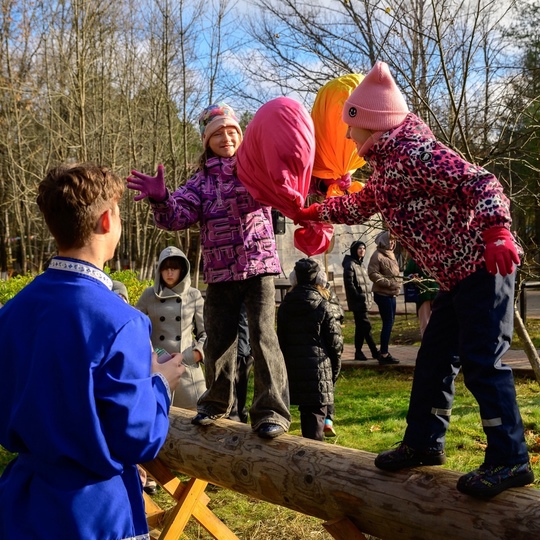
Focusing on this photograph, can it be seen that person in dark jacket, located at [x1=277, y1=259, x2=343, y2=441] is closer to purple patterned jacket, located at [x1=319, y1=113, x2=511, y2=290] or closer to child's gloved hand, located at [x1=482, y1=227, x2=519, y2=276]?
purple patterned jacket, located at [x1=319, y1=113, x2=511, y2=290]

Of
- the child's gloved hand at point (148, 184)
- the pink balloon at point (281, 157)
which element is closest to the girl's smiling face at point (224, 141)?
the pink balloon at point (281, 157)

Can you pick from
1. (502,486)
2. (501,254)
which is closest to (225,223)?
(501,254)

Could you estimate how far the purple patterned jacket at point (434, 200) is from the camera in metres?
2.41

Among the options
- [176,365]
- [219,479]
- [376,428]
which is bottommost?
A: [376,428]

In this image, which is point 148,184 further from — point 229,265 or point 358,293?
point 358,293

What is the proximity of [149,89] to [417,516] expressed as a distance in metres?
14.0

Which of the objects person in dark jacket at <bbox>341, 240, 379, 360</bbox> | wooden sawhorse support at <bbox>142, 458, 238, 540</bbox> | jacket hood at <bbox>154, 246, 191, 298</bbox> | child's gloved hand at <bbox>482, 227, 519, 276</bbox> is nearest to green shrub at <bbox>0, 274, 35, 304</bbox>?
person in dark jacket at <bbox>341, 240, 379, 360</bbox>

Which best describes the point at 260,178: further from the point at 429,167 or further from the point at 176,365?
the point at 176,365

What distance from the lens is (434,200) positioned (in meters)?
2.57

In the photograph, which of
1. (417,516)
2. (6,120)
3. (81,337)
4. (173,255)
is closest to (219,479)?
(417,516)

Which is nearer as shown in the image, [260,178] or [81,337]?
[81,337]

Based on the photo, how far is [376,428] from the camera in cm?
669

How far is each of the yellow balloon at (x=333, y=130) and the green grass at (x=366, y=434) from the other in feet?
7.94

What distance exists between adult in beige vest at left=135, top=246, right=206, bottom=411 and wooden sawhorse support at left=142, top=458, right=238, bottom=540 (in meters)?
1.39
